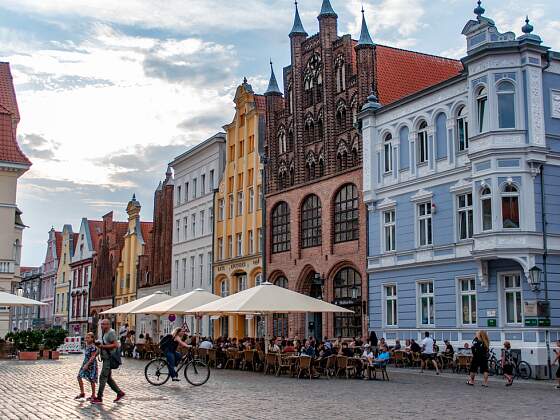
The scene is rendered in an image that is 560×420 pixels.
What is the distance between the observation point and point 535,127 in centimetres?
2820

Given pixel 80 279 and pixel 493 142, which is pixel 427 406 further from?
pixel 80 279

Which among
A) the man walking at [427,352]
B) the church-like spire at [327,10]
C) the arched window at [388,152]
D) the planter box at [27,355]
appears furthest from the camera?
the church-like spire at [327,10]

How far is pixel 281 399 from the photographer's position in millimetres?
17625

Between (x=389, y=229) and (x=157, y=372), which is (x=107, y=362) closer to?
(x=157, y=372)

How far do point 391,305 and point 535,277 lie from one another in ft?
30.6

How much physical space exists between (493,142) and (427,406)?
47.0 ft

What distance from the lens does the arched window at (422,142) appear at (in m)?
33.4

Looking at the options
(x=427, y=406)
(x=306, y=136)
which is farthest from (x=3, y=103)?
(x=427, y=406)

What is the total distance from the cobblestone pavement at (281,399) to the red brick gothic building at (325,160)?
13.7m

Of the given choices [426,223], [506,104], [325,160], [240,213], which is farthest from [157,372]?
[240,213]

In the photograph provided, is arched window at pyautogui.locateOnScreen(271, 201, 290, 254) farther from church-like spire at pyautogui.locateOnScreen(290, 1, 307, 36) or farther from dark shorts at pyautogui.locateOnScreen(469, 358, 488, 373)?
dark shorts at pyautogui.locateOnScreen(469, 358, 488, 373)

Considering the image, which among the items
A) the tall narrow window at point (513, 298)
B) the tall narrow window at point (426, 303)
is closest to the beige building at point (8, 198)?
the tall narrow window at point (426, 303)

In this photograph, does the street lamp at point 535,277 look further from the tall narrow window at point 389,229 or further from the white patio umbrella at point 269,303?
the tall narrow window at point 389,229

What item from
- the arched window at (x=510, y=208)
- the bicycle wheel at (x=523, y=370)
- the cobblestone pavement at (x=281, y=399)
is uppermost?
the arched window at (x=510, y=208)
